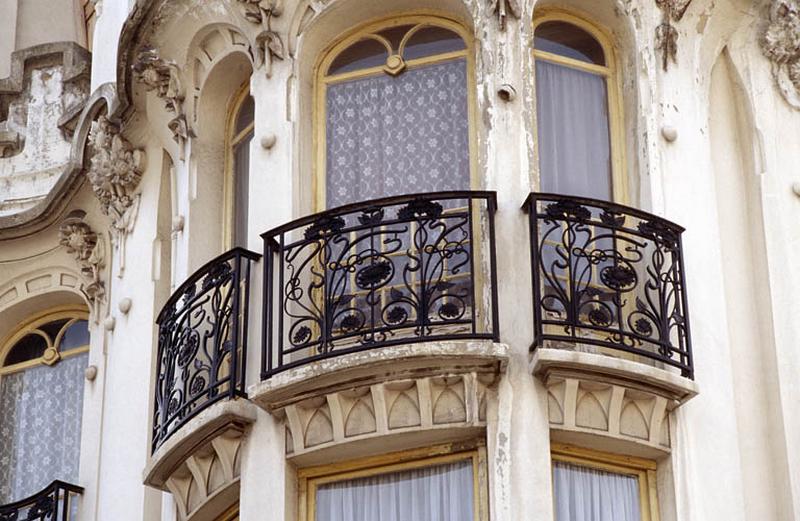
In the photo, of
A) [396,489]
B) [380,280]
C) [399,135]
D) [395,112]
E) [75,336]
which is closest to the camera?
[396,489]

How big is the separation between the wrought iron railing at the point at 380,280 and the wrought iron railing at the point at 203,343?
29 centimetres

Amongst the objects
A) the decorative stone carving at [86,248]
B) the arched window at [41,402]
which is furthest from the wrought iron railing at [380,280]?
the arched window at [41,402]

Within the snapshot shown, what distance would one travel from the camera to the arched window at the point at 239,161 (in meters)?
18.5

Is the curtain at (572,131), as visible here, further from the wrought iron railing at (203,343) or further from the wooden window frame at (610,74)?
Answer: the wrought iron railing at (203,343)

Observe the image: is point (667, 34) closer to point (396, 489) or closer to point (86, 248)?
point (396, 489)

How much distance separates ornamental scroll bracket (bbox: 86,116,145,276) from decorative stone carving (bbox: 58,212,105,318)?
410 millimetres

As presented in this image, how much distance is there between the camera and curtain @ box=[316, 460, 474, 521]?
15.9 metres

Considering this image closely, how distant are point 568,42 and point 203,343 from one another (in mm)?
3714

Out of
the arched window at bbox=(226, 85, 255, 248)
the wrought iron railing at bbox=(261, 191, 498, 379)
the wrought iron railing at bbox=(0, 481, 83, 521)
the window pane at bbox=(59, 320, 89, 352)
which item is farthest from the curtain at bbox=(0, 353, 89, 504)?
the wrought iron railing at bbox=(261, 191, 498, 379)

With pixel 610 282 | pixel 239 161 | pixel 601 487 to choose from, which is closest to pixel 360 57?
pixel 239 161

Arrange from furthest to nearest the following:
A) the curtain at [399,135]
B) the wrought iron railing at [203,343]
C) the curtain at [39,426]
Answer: the curtain at [39,426], the curtain at [399,135], the wrought iron railing at [203,343]

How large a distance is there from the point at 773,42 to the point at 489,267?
10.6ft

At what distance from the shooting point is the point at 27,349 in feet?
68.0

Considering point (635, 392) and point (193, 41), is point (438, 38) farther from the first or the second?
point (635, 392)
